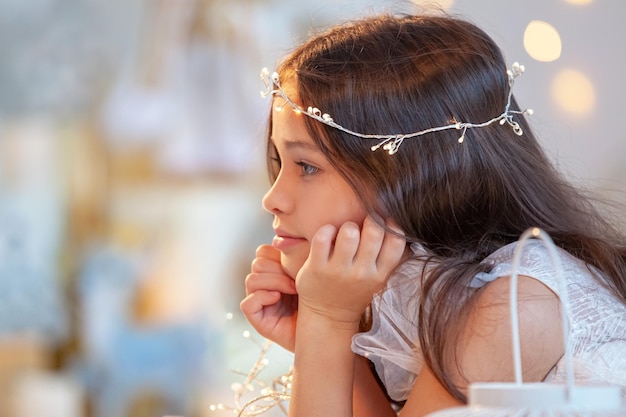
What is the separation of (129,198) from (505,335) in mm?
1737

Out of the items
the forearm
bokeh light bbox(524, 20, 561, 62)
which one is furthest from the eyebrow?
bokeh light bbox(524, 20, 561, 62)

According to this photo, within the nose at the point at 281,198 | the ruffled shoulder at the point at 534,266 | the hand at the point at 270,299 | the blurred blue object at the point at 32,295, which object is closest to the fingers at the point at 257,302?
the hand at the point at 270,299

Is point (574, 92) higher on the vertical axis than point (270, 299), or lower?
higher

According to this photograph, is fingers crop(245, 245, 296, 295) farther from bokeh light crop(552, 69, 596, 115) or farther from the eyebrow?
bokeh light crop(552, 69, 596, 115)

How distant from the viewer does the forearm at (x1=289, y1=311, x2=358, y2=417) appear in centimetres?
107

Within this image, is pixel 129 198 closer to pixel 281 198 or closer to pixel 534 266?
pixel 281 198

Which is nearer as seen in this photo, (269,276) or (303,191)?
(303,191)

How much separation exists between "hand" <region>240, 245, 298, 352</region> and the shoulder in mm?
399

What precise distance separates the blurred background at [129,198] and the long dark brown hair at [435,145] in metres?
1.27

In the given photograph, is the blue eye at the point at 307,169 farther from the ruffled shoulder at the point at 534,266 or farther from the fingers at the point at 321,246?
the ruffled shoulder at the point at 534,266

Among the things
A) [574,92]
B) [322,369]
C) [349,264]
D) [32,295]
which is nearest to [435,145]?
[349,264]

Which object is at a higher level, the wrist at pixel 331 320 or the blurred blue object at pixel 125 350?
the wrist at pixel 331 320

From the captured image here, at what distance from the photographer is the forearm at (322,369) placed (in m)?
1.07

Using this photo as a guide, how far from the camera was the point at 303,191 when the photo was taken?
1109 millimetres
